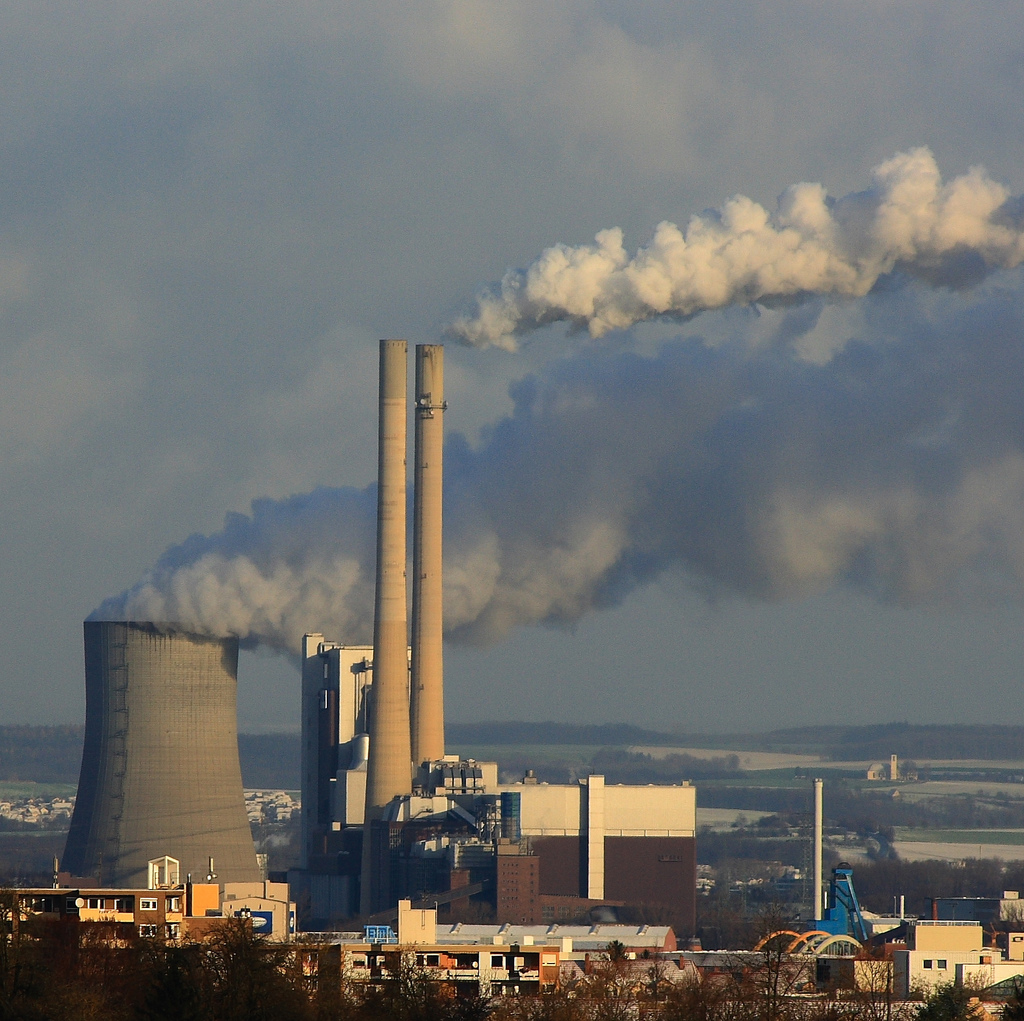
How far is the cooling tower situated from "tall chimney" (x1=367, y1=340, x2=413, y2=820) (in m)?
4.67

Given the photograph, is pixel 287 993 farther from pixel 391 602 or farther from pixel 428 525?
pixel 428 525

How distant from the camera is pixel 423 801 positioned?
68375 millimetres

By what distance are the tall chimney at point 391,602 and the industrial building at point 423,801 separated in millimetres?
39

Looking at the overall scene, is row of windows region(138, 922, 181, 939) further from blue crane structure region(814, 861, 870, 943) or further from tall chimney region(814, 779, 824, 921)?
tall chimney region(814, 779, 824, 921)

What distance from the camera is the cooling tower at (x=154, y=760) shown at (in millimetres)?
61875

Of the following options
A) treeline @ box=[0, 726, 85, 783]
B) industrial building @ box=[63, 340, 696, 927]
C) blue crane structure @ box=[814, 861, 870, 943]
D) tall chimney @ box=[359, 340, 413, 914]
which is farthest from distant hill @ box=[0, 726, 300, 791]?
blue crane structure @ box=[814, 861, 870, 943]

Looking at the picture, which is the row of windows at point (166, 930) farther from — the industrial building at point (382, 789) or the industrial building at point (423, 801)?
the industrial building at point (423, 801)

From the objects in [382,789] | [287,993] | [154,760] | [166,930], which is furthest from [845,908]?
[287,993]

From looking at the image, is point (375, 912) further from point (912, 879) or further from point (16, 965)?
point (16, 965)

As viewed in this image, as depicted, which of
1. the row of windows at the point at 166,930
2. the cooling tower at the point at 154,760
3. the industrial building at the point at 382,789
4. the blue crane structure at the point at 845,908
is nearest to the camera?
the row of windows at the point at 166,930

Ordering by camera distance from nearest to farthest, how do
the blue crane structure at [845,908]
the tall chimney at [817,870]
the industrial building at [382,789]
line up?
the blue crane structure at [845,908] → the industrial building at [382,789] → the tall chimney at [817,870]

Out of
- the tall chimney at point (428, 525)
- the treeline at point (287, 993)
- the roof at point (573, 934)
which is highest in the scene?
the tall chimney at point (428, 525)

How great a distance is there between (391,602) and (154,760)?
8.02 m

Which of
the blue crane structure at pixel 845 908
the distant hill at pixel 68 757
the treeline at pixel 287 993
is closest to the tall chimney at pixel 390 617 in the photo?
the blue crane structure at pixel 845 908
